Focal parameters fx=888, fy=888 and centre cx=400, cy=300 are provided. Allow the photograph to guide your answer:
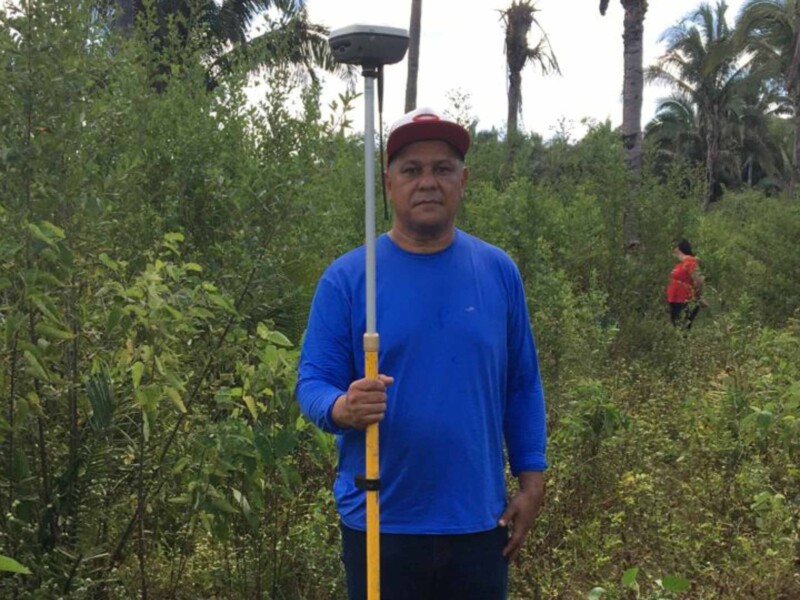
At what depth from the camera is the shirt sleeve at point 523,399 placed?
7.88 ft

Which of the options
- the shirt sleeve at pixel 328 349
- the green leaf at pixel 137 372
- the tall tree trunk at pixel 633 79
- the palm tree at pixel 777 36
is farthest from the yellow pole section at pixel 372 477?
the palm tree at pixel 777 36

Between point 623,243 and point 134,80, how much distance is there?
6485 millimetres

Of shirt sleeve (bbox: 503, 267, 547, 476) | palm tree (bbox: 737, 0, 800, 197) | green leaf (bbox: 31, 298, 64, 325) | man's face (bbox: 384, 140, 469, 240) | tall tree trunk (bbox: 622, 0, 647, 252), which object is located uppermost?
palm tree (bbox: 737, 0, 800, 197)

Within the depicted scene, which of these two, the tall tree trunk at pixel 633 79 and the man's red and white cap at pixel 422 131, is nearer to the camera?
the man's red and white cap at pixel 422 131

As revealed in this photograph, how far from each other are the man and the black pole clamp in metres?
0.08

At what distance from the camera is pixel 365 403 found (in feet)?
6.68

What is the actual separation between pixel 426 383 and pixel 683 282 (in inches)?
340

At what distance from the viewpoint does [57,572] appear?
3.03m

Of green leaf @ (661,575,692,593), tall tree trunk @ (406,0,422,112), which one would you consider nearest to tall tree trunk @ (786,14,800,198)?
tall tree trunk @ (406,0,422,112)

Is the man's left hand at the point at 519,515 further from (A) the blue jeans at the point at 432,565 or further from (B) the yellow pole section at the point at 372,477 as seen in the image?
(B) the yellow pole section at the point at 372,477

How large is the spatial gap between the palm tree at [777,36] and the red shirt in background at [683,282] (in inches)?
559

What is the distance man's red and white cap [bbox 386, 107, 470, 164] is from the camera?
90.0 inches

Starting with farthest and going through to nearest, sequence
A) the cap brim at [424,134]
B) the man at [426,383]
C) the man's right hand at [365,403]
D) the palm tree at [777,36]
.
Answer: the palm tree at [777,36] → the cap brim at [424,134] → the man at [426,383] → the man's right hand at [365,403]

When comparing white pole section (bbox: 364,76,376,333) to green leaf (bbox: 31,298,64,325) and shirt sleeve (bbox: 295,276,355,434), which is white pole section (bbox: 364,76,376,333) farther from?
green leaf (bbox: 31,298,64,325)
